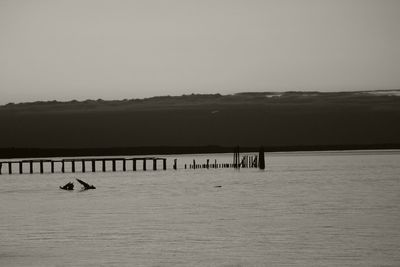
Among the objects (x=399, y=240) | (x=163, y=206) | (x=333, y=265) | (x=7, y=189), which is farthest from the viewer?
(x=7, y=189)

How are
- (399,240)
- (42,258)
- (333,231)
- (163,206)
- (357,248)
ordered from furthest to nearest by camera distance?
(163,206) → (333,231) → (399,240) → (357,248) → (42,258)

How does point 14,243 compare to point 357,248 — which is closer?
point 357,248

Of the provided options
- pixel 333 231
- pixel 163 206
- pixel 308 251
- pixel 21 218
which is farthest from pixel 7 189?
pixel 308 251

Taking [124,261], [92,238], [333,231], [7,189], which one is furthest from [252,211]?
[7,189]

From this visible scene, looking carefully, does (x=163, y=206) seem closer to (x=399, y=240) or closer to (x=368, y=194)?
(x=368, y=194)

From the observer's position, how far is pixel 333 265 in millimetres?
31172

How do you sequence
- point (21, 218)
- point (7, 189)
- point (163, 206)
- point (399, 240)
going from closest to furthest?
point (399, 240), point (21, 218), point (163, 206), point (7, 189)

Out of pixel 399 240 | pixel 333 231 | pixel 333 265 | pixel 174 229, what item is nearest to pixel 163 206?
pixel 174 229

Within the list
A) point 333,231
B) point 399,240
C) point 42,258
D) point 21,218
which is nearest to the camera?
point 42,258

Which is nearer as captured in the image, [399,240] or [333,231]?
[399,240]

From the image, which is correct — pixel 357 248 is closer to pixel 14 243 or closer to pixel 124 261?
pixel 124 261

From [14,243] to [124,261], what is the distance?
8.34m

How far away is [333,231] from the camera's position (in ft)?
139

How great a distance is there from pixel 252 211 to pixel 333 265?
2509cm
